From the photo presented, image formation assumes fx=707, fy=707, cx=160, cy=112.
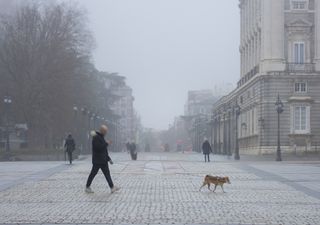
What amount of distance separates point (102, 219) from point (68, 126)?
53227 millimetres

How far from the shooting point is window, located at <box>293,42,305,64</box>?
69.0 metres

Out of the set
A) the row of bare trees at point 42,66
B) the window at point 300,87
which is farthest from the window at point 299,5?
the row of bare trees at point 42,66

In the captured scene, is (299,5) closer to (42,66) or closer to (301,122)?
(301,122)

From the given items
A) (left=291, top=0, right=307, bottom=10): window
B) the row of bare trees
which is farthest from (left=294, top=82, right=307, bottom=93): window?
the row of bare trees

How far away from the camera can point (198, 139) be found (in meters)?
113

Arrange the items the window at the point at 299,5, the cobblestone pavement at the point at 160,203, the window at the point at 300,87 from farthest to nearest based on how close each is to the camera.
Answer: the window at the point at 299,5 → the window at the point at 300,87 → the cobblestone pavement at the point at 160,203

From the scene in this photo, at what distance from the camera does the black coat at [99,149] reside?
19297 mm

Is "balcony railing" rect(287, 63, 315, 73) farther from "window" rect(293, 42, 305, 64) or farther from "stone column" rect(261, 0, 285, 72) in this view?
"stone column" rect(261, 0, 285, 72)

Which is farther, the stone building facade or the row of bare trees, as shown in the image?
the stone building facade

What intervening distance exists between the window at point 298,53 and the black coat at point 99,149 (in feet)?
170

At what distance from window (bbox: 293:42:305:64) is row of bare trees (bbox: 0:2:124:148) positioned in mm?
20852

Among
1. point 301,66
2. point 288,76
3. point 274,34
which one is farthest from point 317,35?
point 288,76

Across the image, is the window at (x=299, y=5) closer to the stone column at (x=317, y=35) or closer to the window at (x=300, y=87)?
the stone column at (x=317, y=35)

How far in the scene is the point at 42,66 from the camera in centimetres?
6162
